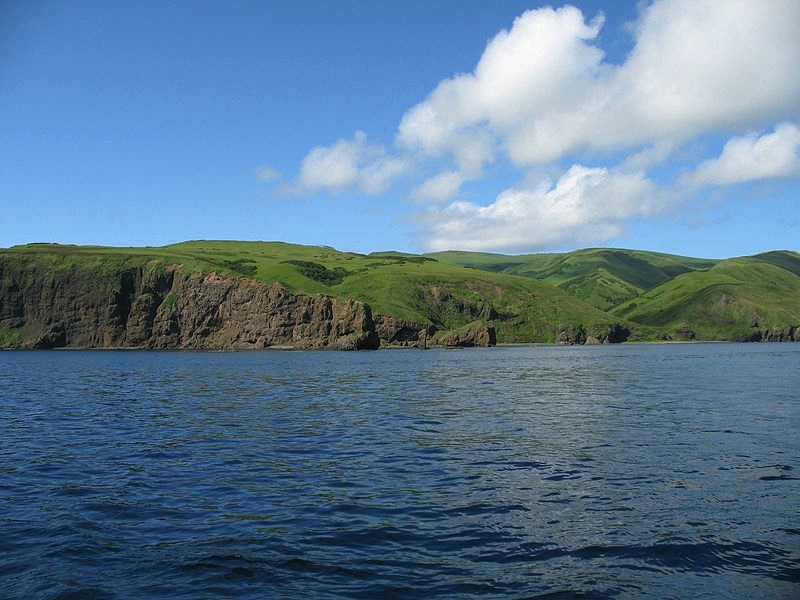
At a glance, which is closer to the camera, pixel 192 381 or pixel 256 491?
pixel 256 491

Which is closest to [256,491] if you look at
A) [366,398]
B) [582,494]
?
[582,494]

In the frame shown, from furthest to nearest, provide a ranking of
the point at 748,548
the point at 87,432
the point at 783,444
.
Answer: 1. the point at 87,432
2. the point at 783,444
3. the point at 748,548

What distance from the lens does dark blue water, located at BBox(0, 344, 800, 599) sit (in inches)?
581

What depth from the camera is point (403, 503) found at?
2075 centimetres

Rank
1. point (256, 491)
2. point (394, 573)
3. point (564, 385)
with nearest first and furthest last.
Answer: point (394, 573) < point (256, 491) < point (564, 385)

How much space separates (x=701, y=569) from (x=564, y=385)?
50661 millimetres

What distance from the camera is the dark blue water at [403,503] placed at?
14758 mm

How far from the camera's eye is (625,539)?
56.5 ft

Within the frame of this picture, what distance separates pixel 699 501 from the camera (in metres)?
20.7

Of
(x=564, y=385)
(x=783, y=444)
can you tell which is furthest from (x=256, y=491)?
(x=564, y=385)

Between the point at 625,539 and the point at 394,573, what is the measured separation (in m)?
6.86

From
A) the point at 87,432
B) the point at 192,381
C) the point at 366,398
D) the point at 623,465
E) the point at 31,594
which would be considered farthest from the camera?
the point at 192,381

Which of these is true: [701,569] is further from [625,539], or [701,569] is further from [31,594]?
[31,594]

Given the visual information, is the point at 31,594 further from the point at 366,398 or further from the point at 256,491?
the point at 366,398
